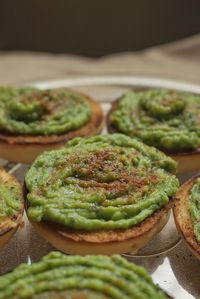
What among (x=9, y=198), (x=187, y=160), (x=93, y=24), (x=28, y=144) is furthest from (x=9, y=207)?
(x=93, y=24)

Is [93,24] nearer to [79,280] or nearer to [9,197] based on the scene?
[9,197]

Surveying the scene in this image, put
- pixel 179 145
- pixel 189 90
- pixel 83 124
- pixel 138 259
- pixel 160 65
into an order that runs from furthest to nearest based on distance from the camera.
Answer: pixel 160 65
pixel 189 90
pixel 83 124
pixel 179 145
pixel 138 259

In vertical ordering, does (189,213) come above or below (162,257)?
above

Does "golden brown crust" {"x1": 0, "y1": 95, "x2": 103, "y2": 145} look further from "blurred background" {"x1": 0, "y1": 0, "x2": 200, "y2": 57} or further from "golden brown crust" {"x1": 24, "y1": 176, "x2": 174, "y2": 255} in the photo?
"blurred background" {"x1": 0, "y1": 0, "x2": 200, "y2": 57}

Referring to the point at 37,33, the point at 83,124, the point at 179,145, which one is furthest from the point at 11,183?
the point at 37,33

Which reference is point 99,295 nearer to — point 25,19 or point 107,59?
point 107,59

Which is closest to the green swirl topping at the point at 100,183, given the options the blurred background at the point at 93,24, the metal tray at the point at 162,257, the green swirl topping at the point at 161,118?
the green swirl topping at the point at 161,118
